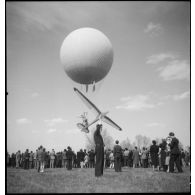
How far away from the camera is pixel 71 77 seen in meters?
14.2

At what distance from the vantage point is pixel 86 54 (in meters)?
12.4

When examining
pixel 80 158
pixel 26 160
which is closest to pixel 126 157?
pixel 80 158

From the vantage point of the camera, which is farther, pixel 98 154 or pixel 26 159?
pixel 26 159

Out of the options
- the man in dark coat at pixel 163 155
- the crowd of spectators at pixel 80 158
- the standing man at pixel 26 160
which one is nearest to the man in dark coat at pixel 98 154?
the man in dark coat at pixel 163 155

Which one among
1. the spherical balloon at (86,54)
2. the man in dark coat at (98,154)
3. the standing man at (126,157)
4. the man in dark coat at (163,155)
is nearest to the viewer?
the man in dark coat at (98,154)

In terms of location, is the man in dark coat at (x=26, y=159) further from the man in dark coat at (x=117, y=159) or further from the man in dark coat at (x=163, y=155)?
the man in dark coat at (x=163, y=155)

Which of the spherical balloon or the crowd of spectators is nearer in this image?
the spherical balloon

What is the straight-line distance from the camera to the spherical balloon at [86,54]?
491 inches

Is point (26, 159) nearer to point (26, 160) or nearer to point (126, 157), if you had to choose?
point (26, 160)

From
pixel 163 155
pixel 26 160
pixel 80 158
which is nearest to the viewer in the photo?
pixel 163 155

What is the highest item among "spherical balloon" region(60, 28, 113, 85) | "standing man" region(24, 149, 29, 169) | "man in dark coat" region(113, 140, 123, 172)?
"spherical balloon" region(60, 28, 113, 85)

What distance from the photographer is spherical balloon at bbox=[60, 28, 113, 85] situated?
12.5m

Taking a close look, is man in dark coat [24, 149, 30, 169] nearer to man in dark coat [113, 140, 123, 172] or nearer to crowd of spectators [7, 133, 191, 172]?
crowd of spectators [7, 133, 191, 172]

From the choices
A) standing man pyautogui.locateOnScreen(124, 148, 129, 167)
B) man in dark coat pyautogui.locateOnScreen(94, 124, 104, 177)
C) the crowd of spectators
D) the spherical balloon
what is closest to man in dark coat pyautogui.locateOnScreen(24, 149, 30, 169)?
the crowd of spectators
